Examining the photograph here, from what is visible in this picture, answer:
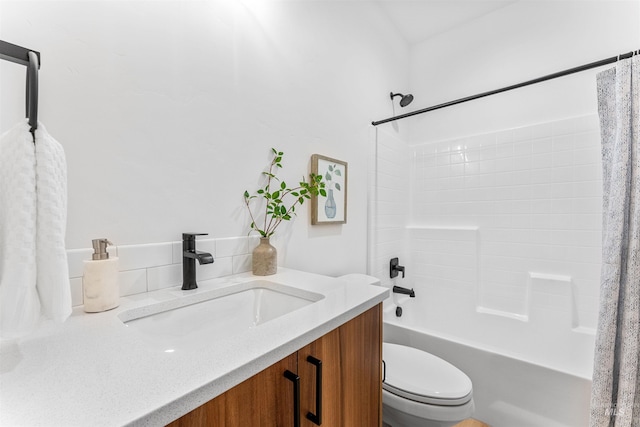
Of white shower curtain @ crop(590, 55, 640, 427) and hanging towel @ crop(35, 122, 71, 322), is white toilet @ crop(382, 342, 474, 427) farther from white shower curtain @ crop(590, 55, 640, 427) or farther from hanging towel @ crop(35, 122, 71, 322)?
hanging towel @ crop(35, 122, 71, 322)

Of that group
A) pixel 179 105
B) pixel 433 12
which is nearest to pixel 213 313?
pixel 179 105

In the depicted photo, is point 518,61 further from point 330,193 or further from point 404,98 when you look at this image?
point 330,193

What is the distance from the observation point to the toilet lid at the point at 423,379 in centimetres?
116

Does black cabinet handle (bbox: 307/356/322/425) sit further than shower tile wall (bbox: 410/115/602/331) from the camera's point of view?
No

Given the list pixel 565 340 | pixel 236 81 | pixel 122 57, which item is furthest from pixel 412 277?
pixel 122 57

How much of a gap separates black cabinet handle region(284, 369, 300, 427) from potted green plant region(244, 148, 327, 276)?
21.4 inches

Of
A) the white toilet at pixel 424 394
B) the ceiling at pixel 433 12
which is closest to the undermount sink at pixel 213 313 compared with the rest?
the white toilet at pixel 424 394

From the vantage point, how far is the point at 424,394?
3.85 feet

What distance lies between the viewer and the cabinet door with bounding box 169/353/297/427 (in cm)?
44

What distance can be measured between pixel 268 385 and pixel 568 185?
7.15 feet

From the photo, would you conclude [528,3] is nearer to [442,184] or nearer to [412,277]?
[442,184]

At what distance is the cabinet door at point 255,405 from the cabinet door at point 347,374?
0.15 ft

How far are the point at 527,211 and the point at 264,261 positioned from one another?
1.85 metres

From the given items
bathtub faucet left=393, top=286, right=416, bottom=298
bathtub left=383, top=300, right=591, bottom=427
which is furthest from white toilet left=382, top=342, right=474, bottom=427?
bathtub faucet left=393, top=286, right=416, bottom=298
